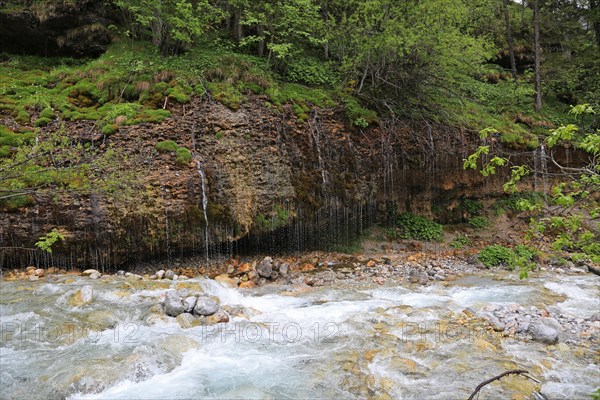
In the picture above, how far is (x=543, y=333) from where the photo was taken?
7.12 meters

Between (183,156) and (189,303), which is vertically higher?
(183,156)

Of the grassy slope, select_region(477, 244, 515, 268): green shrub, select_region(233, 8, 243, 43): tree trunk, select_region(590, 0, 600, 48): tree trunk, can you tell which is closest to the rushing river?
select_region(477, 244, 515, 268): green shrub

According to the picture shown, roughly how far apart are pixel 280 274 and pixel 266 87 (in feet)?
24.4

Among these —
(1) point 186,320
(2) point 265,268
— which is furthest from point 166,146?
(1) point 186,320

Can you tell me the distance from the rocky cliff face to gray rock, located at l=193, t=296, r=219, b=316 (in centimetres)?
354

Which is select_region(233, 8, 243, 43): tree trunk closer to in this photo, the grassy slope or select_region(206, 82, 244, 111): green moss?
the grassy slope

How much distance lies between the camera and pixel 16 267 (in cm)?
973

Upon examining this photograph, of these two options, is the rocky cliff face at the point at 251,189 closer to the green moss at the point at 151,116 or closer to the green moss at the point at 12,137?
the green moss at the point at 151,116

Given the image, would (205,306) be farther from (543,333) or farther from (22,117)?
(22,117)

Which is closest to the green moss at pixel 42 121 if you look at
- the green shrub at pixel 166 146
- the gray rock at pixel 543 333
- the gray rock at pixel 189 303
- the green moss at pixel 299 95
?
the green shrub at pixel 166 146

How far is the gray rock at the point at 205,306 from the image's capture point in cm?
792

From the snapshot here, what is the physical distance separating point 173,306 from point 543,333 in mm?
7350

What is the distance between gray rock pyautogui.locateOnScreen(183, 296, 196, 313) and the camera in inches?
312

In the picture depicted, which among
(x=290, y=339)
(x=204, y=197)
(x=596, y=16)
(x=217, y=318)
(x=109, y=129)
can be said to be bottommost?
(x=290, y=339)
